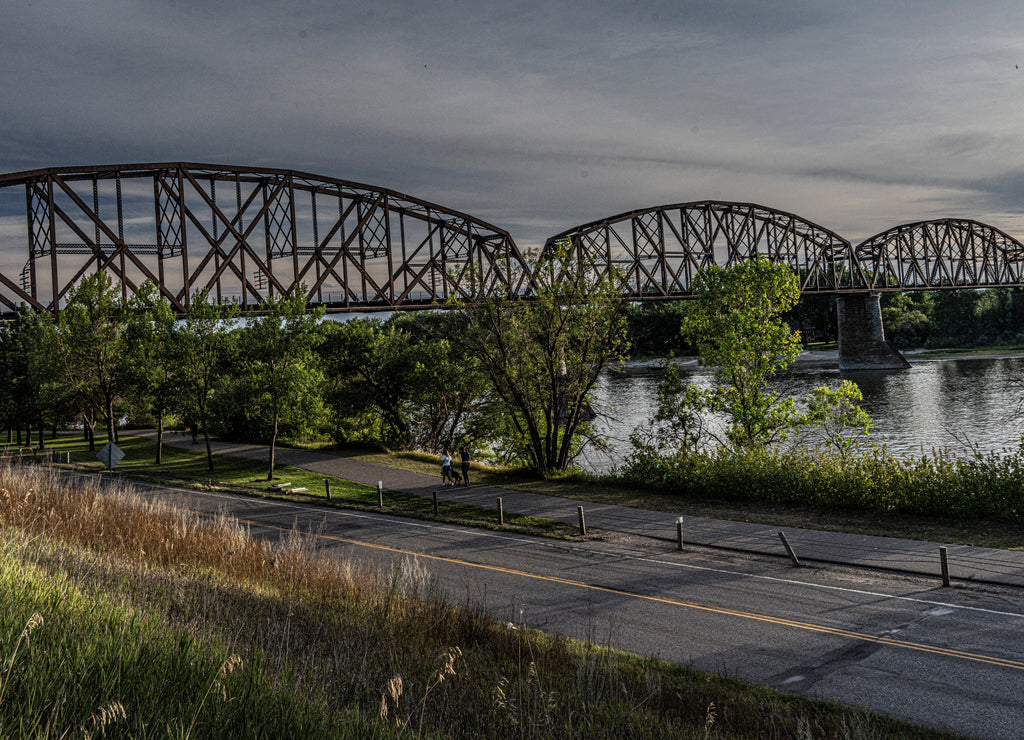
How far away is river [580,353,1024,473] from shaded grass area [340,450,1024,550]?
192 inches

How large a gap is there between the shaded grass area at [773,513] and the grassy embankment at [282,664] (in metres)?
11.8

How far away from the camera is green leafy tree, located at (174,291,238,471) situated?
39.2 metres

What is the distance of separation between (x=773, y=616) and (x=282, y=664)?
1082 cm

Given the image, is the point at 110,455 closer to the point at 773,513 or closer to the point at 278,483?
the point at 278,483

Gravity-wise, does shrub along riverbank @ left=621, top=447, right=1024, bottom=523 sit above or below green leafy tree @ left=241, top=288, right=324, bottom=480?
below

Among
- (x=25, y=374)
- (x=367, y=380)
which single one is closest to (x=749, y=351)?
(x=367, y=380)

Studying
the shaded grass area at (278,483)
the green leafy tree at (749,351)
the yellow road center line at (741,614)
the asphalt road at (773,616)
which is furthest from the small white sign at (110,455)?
the green leafy tree at (749,351)

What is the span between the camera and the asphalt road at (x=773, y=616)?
10.5m

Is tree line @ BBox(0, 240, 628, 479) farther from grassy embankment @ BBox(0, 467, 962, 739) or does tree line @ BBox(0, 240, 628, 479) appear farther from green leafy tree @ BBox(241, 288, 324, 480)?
→ grassy embankment @ BBox(0, 467, 962, 739)

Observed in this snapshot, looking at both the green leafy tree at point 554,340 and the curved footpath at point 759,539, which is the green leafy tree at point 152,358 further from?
the green leafy tree at point 554,340

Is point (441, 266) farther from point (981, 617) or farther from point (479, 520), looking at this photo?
point (981, 617)

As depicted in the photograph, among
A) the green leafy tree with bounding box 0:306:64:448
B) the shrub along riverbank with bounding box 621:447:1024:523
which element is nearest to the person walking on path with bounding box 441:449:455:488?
the shrub along riverbank with bounding box 621:447:1024:523

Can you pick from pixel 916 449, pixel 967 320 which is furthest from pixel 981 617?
pixel 967 320

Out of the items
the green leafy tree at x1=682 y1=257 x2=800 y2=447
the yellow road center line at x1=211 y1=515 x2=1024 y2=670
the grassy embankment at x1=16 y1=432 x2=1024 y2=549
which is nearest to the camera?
the yellow road center line at x1=211 y1=515 x2=1024 y2=670
